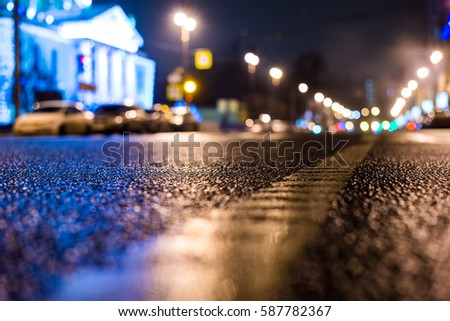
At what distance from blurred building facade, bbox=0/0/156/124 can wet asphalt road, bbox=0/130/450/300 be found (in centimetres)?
3484

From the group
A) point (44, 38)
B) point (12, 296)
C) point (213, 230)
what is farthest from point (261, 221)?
point (44, 38)

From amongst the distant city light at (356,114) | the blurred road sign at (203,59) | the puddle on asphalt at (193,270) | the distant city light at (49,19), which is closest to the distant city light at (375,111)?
the distant city light at (356,114)

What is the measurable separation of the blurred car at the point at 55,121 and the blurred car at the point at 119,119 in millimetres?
481

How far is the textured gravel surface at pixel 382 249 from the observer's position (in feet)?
7.14

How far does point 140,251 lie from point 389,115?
177352 mm

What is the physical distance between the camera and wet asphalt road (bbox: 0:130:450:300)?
2.24m

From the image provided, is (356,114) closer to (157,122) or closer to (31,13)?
(31,13)

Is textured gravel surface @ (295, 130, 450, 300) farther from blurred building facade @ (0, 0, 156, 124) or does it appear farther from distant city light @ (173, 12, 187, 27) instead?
blurred building facade @ (0, 0, 156, 124)

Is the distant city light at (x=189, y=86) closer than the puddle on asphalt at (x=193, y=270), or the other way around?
the puddle on asphalt at (x=193, y=270)

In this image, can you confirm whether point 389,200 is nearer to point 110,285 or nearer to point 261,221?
point 261,221

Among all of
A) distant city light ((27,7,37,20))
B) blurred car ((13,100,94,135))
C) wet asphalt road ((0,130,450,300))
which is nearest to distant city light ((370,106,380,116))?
distant city light ((27,7,37,20))

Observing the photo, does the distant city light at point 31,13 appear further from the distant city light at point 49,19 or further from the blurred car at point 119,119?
the blurred car at point 119,119

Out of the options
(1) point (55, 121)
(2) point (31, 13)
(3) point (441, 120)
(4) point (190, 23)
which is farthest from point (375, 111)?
(1) point (55, 121)
